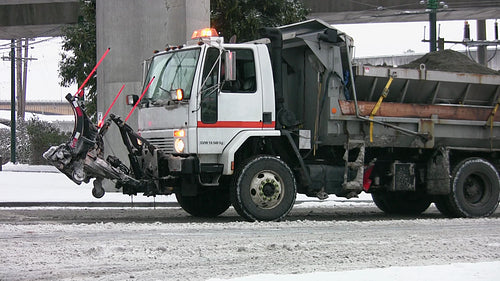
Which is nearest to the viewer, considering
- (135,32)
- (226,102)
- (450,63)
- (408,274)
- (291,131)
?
(408,274)

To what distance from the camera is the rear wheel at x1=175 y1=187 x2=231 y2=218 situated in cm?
1363

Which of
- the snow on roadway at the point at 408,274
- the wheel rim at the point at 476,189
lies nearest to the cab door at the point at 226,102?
the wheel rim at the point at 476,189

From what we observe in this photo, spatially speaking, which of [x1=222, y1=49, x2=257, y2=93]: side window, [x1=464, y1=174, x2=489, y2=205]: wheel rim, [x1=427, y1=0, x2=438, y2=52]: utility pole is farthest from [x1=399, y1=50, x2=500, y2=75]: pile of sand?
[x1=427, y1=0, x2=438, y2=52]: utility pole

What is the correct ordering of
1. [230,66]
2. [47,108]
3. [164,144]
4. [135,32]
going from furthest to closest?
[47,108], [135,32], [164,144], [230,66]

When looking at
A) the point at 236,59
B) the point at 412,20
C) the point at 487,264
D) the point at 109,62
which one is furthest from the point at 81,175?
the point at 412,20

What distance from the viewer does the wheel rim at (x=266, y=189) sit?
11.8 metres

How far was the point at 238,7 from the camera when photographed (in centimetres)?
2222

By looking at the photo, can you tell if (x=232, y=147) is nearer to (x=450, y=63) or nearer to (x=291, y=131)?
(x=291, y=131)

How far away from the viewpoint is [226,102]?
11875mm

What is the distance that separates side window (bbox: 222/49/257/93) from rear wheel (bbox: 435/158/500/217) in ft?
14.0

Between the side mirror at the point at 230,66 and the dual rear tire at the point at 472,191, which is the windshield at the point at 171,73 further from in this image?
the dual rear tire at the point at 472,191

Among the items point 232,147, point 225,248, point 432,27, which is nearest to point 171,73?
point 232,147

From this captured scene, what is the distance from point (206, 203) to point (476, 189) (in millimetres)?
5028

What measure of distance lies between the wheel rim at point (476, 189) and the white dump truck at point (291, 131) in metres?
0.02
